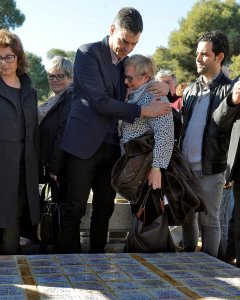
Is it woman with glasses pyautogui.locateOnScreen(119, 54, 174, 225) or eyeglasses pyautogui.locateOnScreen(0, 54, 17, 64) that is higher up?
eyeglasses pyautogui.locateOnScreen(0, 54, 17, 64)

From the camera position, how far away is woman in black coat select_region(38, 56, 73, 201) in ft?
12.1

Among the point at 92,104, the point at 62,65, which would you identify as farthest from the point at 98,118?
the point at 62,65

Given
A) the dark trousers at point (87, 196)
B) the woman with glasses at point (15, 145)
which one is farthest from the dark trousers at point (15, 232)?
the dark trousers at point (87, 196)

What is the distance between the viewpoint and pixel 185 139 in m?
3.81

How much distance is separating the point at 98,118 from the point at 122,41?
603mm

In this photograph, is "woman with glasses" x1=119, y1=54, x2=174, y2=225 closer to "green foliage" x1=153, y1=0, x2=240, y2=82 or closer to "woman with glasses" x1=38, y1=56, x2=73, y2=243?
"woman with glasses" x1=38, y1=56, x2=73, y2=243

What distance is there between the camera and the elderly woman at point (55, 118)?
3697 mm

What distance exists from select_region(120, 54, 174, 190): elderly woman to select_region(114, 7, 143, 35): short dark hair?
229 millimetres

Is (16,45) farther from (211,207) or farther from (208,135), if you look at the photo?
(211,207)

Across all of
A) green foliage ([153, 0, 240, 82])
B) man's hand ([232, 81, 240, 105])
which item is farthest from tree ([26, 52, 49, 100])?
man's hand ([232, 81, 240, 105])

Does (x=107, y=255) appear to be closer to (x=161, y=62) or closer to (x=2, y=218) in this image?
(x=2, y=218)

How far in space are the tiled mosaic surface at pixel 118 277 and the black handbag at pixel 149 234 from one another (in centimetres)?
8

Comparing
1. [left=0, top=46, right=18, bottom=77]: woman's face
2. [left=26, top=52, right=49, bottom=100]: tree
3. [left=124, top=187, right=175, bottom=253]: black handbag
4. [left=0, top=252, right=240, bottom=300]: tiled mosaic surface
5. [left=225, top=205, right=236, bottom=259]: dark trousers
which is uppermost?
[left=26, top=52, right=49, bottom=100]: tree

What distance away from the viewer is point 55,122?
151 inches
